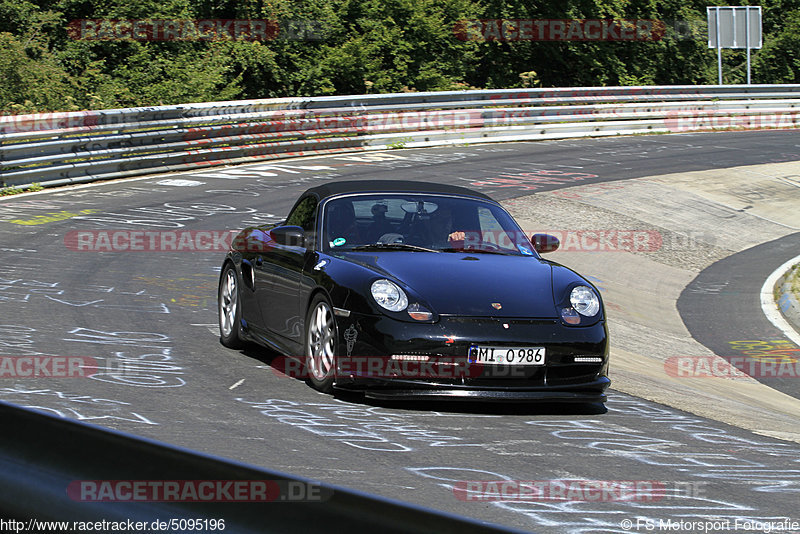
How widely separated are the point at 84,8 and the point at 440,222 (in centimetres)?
2534

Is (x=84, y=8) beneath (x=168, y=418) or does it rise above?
above

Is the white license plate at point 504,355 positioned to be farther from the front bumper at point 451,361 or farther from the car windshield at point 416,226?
the car windshield at point 416,226

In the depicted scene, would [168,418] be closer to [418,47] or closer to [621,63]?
[418,47]

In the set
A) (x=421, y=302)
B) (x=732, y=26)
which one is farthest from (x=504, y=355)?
(x=732, y=26)

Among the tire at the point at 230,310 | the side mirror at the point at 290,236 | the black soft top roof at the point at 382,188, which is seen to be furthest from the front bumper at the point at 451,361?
the tire at the point at 230,310

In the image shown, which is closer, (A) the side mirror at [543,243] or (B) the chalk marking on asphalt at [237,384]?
(B) the chalk marking on asphalt at [237,384]

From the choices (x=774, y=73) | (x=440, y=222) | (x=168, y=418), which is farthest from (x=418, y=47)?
(x=168, y=418)

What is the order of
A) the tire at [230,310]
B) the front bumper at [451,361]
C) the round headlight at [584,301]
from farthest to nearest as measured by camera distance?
1. the tire at [230,310]
2. the round headlight at [584,301]
3. the front bumper at [451,361]

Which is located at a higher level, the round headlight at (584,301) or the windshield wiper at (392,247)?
the windshield wiper at (392,247)

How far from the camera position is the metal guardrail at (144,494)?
168 cm

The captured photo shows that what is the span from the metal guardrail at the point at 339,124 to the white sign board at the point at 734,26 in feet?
11.5

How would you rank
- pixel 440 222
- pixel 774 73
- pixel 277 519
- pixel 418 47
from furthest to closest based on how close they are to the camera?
pixel 774 73, pixel 418 47, pixel 440 222, pixel 277 519

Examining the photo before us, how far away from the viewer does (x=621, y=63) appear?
40562mm

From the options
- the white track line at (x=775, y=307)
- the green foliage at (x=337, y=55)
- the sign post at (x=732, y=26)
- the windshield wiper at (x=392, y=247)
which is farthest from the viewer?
the sign post at (x=732, y=26)
